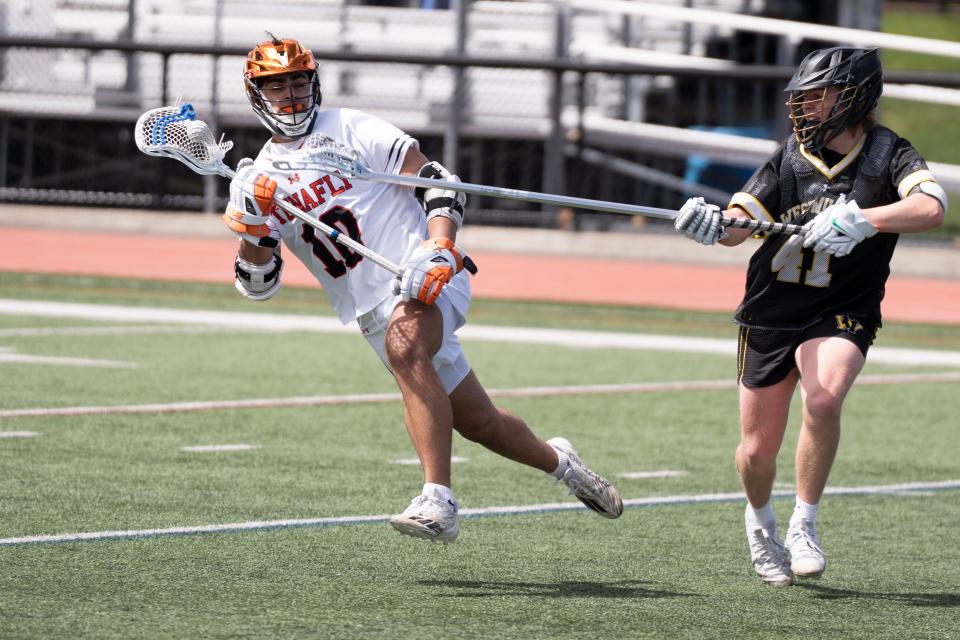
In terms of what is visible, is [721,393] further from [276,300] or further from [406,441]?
[276,300]

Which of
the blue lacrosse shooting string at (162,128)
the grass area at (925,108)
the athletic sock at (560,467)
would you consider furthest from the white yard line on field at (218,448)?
the grass area at (925,108)

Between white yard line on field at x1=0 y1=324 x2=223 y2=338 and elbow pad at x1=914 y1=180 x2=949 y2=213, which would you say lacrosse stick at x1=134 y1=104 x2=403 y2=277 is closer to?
elbow pad at x1=914 y1=180 x2=949 y2=213

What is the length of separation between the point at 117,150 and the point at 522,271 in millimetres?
5328

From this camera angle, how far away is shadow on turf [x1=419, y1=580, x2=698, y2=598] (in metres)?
5.57

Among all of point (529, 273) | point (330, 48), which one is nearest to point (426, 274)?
point (529, 273)

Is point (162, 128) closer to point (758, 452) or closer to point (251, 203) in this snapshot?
point (251, 203)

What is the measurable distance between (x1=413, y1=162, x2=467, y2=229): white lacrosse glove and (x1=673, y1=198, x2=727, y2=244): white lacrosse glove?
794 millimetres

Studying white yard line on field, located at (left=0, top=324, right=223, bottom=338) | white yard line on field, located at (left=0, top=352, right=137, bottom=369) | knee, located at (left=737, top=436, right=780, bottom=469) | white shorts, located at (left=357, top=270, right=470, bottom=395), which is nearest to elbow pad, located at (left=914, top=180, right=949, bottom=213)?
knee, located at (left=737, top=436, right=780, bottom=469)

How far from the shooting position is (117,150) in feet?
67.5

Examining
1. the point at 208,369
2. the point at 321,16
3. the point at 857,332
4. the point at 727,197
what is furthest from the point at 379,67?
the point at 857,332

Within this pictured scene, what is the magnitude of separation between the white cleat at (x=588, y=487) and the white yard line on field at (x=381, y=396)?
3.45 meters

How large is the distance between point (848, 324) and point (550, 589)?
51.0 inches

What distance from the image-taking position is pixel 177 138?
253 inches

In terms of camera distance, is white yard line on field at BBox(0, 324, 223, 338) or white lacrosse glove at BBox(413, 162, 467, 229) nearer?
white lacrosse glove at BBox(413, 162, 467, 229)
